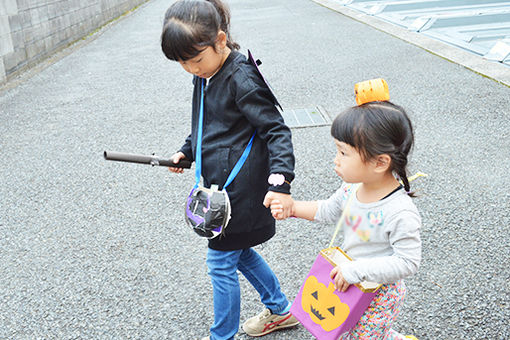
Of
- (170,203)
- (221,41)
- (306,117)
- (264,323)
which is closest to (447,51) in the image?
(306,117)

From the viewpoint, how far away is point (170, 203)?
137 inches

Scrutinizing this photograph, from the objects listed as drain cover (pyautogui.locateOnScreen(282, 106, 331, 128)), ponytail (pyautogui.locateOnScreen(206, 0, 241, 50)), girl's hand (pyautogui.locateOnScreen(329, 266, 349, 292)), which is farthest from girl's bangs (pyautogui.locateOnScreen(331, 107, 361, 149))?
drain cover (pyautogui.locateOnScreen(282, 106, 331, 128))

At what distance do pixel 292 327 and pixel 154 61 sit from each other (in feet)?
20.7

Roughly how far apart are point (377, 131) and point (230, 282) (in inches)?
34.4

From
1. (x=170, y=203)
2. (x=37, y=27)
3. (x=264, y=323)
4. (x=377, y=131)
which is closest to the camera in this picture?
(x=377, y=131)

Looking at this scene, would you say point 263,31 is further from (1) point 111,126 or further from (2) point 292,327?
(2) point 292,327

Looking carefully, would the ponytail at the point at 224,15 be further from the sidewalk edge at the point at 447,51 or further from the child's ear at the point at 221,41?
the sidewalk edge at the point at 447,51

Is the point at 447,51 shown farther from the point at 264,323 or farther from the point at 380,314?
the point at 380,314

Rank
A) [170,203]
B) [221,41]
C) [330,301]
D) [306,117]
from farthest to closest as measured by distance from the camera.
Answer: [306,117] < [170,203] < [221,41] < [330,301]

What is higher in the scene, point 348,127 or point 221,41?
point 221,41

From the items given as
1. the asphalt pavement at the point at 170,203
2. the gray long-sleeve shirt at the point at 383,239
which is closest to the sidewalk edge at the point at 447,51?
the asphalt pavement at the point at 170,203

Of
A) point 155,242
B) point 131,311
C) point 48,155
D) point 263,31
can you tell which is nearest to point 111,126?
point 48,155

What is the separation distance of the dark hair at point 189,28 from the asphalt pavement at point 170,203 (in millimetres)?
1273

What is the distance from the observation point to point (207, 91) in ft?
6.17
